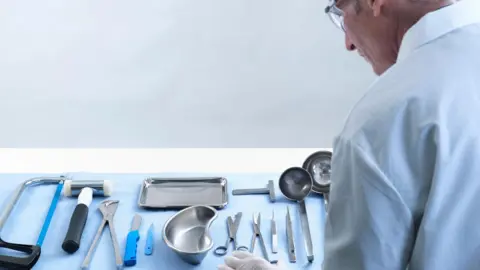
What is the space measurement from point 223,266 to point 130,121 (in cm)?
134

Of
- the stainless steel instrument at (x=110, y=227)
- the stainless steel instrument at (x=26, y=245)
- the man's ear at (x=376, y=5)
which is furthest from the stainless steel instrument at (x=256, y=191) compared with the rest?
the man's ear at (x=376, y=5)

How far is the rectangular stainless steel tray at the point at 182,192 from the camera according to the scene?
110 cm

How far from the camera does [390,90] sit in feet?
2.11

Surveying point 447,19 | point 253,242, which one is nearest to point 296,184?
point 253,242

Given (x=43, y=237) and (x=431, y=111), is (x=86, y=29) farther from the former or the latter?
(x=431, y=111)

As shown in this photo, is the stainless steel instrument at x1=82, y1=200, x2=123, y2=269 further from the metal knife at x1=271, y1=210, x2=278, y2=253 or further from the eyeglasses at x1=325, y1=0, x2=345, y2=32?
the eyeglasses at x1=325, y1=0, x2=345, y2=32

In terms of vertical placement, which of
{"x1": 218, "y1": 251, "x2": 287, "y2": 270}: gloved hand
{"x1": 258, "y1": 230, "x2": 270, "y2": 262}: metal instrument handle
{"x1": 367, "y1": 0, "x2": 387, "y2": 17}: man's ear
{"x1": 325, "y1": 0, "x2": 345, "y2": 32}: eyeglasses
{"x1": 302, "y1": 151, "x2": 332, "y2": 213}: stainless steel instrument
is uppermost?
{"x1": 325, "y1": 0, "x2": 345, "y2": 32}: eyeglasses

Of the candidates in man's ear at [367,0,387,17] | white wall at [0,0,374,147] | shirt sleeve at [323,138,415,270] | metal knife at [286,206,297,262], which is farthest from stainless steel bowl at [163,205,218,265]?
white wall at [0,0,374,147]

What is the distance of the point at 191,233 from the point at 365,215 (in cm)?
44

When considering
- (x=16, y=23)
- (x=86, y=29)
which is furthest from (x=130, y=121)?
(x=16, y=23)

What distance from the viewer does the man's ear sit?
0.70 meters

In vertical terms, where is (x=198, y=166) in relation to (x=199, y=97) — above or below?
below

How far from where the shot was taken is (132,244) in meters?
0.97

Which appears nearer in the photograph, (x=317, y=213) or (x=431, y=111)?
(x=431, y=111)
